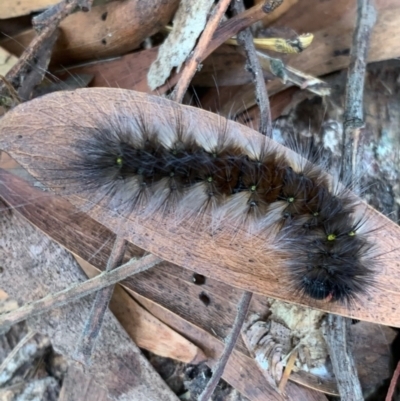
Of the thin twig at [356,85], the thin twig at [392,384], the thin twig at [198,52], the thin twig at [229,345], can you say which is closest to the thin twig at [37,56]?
the thin twig at [198,52]

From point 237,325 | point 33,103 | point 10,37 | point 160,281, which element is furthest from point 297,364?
point 10,37

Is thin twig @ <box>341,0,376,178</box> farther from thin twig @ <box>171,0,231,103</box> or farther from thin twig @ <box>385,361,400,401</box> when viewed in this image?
thin twig @ <box>385,361,400,401</box>

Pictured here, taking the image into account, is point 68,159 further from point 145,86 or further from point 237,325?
point 237,325

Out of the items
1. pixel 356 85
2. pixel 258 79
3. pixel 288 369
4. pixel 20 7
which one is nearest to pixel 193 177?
pixel 258 79

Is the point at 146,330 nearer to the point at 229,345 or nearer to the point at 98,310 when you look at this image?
the point at 98,310

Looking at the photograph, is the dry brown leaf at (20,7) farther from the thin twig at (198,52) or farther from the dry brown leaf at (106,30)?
the thin twig at (198,52)

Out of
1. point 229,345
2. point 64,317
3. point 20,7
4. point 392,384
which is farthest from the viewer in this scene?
point 20,7
